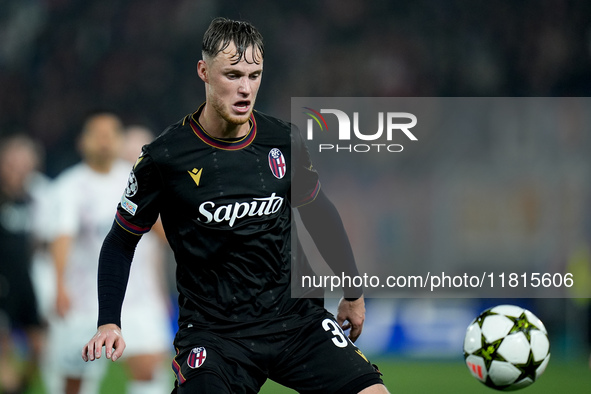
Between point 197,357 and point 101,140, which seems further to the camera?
point 101,140

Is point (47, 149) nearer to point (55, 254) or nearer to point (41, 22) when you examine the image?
point (41, 22)

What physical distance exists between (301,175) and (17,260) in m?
4.30

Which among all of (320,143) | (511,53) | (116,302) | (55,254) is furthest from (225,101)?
(511,53)

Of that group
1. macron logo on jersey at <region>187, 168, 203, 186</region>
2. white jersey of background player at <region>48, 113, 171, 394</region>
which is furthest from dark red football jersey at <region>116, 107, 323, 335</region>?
white jersey of background player at <region>48, 113, 171, 394</region>

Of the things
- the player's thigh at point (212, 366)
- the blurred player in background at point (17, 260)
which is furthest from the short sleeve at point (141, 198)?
the blurred player in background at point (17, 260)

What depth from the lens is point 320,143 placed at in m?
9.00

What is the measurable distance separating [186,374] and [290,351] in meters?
0.43

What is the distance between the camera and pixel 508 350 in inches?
151

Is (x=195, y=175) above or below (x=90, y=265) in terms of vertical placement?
below

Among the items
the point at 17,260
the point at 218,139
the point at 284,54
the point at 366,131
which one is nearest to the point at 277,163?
the point at 218,139

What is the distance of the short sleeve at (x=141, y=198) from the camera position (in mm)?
3164

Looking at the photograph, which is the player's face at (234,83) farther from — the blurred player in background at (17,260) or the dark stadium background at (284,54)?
the dark stadium background at (284,54)

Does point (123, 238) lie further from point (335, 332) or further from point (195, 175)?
point (335, 332)

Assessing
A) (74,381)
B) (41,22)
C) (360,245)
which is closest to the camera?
(74,381)
